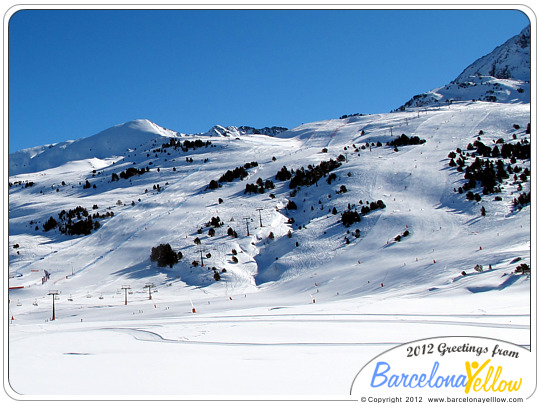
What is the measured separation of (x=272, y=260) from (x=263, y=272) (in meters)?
1.66

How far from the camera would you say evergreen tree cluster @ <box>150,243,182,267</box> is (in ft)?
98.4

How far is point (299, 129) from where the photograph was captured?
9544 cm

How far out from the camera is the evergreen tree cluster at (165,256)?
29984mm

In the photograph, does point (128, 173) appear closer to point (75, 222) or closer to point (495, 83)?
point (75, 222)

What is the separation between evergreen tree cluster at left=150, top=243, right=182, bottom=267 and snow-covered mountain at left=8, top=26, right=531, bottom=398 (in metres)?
0.18

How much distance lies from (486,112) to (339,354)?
67.5 metres

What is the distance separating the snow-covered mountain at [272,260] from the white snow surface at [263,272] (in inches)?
3.1

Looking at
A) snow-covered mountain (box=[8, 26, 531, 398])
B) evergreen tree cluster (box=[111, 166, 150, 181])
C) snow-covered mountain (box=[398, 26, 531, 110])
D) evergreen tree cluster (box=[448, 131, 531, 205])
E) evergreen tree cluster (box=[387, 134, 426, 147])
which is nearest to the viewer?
snow-covered mountain (box=[8, 26, 531, 398])

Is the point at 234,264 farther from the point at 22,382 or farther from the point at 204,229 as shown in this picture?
the point at 22,382

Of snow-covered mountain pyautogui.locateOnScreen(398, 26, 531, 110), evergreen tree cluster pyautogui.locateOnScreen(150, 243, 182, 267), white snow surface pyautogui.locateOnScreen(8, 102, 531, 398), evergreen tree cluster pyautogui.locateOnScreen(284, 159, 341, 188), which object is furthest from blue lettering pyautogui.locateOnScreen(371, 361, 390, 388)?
snow-covered mountain pyautogui.locateOnScreen(398, 26, 531, 110)

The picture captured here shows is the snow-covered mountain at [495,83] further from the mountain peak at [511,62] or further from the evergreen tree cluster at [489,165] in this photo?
the evergreen tree cluster at [489,165]

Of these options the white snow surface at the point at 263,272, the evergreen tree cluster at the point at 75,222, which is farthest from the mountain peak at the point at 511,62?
the evergreen tree cluster at the point at 75,222

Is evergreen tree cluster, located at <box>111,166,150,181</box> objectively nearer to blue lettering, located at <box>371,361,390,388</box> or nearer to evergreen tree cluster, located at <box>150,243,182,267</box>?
evergreen tree cluster, located at <box>150,243,182,267</box>

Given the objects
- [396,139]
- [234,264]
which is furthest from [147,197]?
[396,139]
